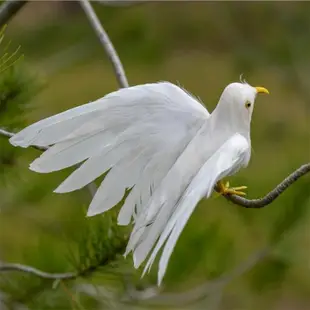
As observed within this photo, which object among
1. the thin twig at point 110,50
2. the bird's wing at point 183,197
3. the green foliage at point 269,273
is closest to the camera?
the bird's wing at point 183,197

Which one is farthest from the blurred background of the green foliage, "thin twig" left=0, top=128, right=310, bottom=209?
"thin twig" left=0, top=128, right=310, bottom=209

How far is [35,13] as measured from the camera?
2.50 metres

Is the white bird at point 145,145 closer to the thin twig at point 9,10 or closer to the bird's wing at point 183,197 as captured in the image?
the bird's wing at point 183,197

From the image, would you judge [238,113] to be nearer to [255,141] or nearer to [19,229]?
[19,229]

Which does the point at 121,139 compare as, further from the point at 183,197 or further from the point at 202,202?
the point at 202,202

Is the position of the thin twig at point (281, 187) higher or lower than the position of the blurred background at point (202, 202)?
higher

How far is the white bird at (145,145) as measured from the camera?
0.28 metres

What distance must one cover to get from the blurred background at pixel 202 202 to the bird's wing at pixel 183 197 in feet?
0.40

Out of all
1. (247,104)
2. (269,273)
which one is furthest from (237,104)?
(269,273)

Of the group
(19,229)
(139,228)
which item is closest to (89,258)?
(139,228)

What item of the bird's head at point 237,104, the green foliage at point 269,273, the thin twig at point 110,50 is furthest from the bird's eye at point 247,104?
the green foliage at point 269,273

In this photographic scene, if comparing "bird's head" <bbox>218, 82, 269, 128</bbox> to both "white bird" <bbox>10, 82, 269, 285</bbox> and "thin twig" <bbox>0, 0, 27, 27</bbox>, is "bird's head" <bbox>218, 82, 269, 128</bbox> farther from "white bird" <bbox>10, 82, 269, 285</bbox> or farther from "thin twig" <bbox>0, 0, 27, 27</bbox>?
"thin twig" <bbox>0, 0, 27, 27</bbox>

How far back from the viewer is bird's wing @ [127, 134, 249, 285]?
10.2 inches

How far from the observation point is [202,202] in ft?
1.65
